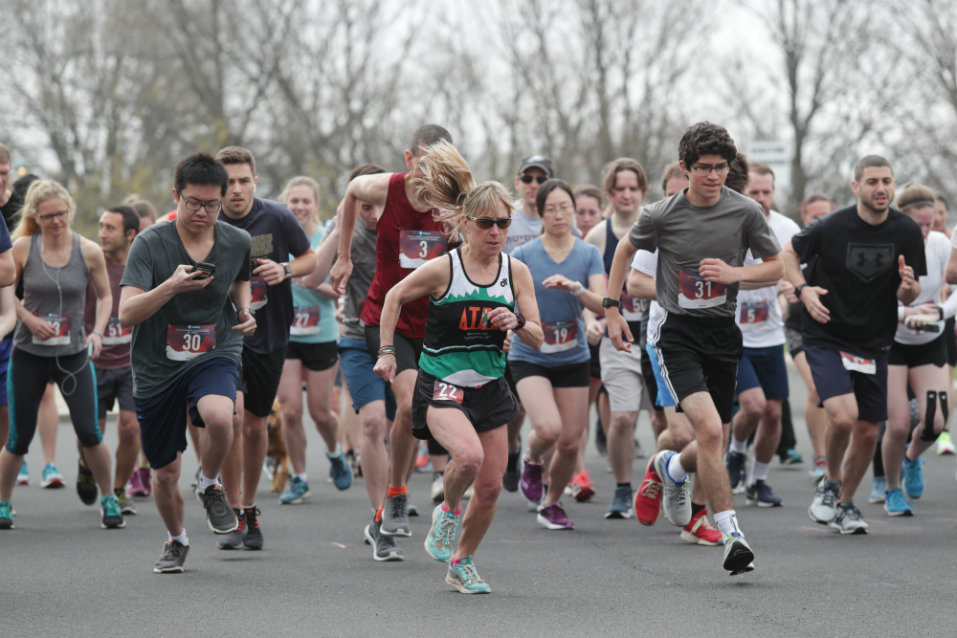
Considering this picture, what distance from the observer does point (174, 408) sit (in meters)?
7.21

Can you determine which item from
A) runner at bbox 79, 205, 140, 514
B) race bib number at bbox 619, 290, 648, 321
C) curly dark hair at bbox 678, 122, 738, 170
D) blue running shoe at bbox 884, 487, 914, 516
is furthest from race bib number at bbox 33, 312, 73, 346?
blue running shoe at bbox 884, 487, 914, 516

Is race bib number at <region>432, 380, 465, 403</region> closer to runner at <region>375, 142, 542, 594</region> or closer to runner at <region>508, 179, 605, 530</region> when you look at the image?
runner at <region>375, 142, 542, 594</region>

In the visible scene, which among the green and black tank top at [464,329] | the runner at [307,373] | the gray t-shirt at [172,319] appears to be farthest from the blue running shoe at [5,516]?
the green and black tank top at [464,329]

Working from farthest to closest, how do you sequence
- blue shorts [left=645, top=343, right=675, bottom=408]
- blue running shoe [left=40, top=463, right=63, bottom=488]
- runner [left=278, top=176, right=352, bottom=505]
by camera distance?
blue running shoe [left=40, top=463, right=63, bottom=488] < runner [left=278, top=176, right=352, bottom=505] < blue shorts [left=645, top=343, right=675, bottom=408]

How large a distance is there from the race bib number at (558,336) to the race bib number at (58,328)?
3175 millimetres

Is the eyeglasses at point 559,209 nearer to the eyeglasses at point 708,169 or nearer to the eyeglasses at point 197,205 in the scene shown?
the eyeglasses at point 708,169

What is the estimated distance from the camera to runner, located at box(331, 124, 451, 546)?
25.6 feet

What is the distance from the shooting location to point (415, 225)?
7965 mm

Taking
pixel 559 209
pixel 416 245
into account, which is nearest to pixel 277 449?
pixel 559 209

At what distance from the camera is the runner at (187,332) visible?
703 centimetres

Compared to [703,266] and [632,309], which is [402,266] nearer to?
[703,266]

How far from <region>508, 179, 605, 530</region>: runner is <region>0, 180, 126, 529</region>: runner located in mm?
2845

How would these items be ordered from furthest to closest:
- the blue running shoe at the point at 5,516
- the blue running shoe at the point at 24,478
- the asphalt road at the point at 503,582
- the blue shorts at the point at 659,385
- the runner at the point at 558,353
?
1. the blue running shoe at the point at 24,478
2. the blue running shoe at the point at 5,516
3. the runner at the point at 558,353
4. the blue shorts at the point at 659,385
5. the asphalt road at the point at 503,582

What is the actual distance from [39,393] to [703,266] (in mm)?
4575
